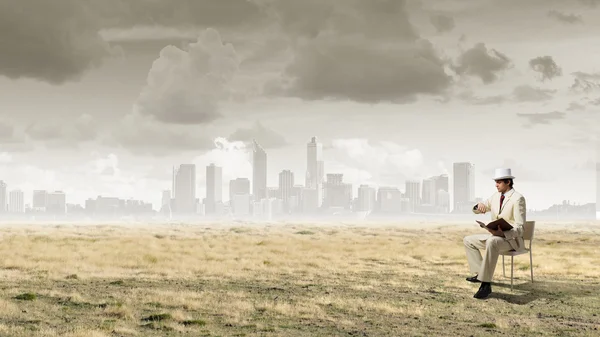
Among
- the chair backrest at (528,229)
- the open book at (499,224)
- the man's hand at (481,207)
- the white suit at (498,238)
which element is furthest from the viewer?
the chair backrest at (528,229)

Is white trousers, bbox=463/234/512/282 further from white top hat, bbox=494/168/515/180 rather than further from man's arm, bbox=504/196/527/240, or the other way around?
white top hat, bbox=494/168/515/180

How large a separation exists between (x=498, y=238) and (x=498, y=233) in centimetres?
14

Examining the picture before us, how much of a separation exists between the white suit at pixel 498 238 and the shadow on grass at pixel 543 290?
91cm

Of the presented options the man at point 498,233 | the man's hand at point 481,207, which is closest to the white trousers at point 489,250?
the man at point 498,233

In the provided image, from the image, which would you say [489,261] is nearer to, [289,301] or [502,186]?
[502,186]

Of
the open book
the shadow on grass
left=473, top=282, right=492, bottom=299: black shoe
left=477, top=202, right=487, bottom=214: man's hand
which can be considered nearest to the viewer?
the open book

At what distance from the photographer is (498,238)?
51.7ft

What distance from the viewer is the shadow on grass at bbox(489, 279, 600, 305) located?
52.6 ft

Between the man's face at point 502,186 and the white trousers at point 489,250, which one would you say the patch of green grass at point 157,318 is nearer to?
the white trousers at point 489,250

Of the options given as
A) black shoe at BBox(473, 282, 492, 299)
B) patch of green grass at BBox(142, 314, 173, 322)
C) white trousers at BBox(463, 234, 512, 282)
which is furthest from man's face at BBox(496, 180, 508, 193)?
patch of green grass at BBox(142, 314, 173, 322)

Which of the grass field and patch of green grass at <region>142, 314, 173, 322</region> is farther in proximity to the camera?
patch of green grass at <region>142, 314, 173, 322</region>

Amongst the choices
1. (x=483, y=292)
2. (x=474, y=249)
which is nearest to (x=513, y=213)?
(x=474, y=249)

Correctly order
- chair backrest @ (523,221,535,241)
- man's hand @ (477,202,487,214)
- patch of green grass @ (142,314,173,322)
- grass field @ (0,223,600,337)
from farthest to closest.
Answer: chair backrest @ (523,221,535,241) → man's hand @ (477,202,487,214) → patch of green grass @ (142,314,173,322) → grass field @ (0,223,600,337)

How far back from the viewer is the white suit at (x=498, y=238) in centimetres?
1563
